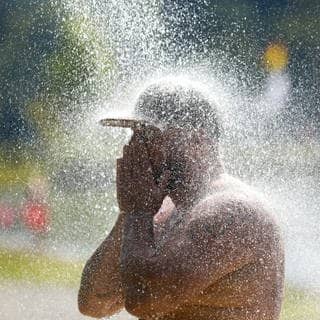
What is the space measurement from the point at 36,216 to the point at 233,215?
8901 mm

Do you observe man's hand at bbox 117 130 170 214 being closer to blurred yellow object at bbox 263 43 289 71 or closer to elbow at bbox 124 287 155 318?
elbow at bbox 124 287 155 318

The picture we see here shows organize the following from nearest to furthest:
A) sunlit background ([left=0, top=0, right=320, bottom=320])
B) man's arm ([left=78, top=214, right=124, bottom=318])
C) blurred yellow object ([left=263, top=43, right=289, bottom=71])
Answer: man's arm ([left=78, top=214, right=124, bottom=318]) < sunlit background ([left=0, top=0, right=320, bottom=320]) < blurred yellow object ([left=263, top=43, right=289, bottom=71])

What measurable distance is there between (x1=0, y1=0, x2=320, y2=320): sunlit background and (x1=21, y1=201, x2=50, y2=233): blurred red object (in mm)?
34

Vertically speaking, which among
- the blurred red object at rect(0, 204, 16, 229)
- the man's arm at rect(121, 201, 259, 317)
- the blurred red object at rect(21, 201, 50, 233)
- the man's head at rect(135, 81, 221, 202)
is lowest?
the blurred red object at rect(0, 204, 16, 229)

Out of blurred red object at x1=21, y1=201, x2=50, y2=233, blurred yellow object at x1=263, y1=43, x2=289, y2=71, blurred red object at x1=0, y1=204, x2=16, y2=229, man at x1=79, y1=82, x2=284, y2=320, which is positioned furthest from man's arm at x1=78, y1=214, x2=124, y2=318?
blurred yellow object at x1=263, y1=43, x2=289, y2=71

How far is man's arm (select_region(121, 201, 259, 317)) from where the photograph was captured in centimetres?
354

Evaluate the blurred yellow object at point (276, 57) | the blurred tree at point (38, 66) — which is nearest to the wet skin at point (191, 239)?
the blurred tree at point (38, 66)

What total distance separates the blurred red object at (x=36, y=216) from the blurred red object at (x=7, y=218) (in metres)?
0.16

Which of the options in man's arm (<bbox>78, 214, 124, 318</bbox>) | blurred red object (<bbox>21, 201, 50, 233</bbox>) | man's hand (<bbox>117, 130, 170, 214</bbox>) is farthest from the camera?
blurred red object (<bbox>21, 201, 50, 233</bbox>)

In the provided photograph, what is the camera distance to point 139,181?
147 inches

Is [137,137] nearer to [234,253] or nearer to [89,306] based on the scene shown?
[234,253]

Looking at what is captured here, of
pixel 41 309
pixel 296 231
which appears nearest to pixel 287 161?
pixel 296 231

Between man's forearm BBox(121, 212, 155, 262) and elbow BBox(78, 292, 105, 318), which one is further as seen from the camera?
elbow BBox(78, 292, 105, 318)

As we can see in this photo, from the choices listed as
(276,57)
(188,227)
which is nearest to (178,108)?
(188,227)
